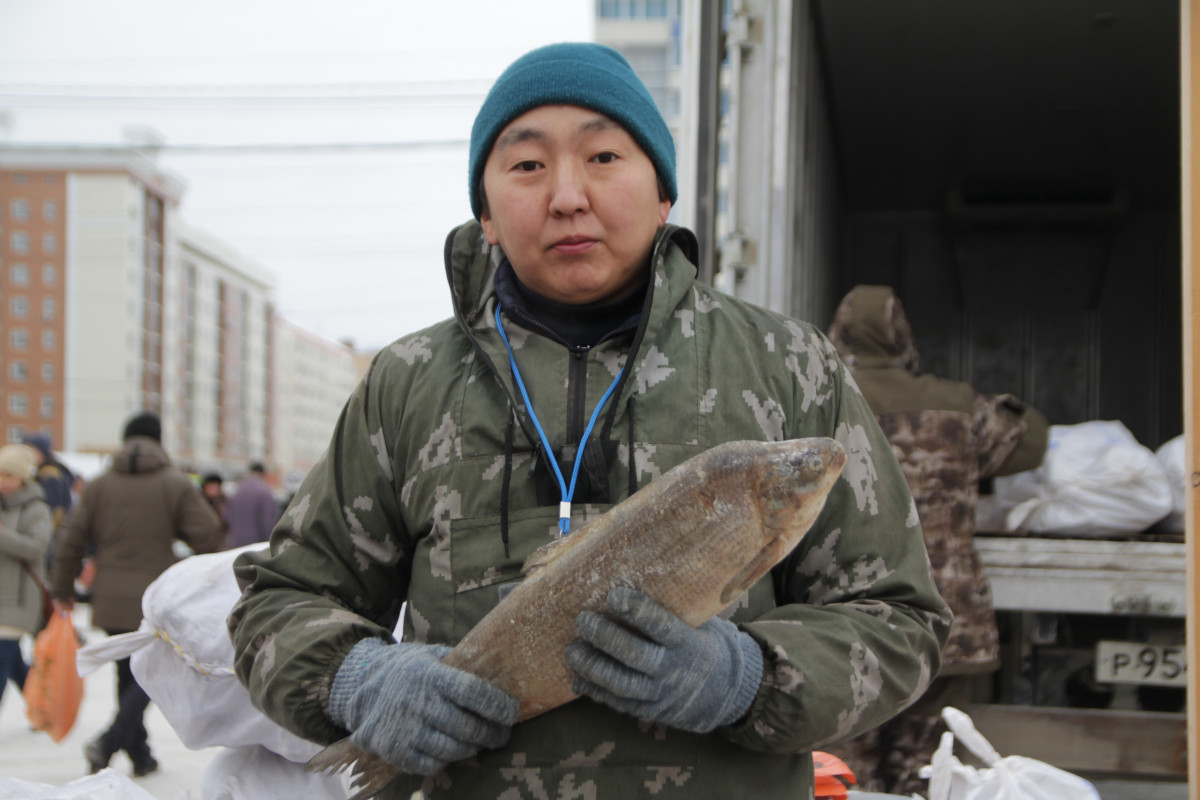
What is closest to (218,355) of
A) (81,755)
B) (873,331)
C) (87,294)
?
(87,294)

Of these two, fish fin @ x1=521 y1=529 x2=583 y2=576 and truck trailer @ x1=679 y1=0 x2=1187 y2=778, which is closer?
fish fin @ x1=521 y1=529 x2=583 y2=576

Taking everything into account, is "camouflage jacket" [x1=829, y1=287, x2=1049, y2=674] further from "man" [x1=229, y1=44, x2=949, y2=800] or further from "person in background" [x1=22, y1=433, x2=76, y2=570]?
"person in background" [x1=22, y1=433, x2=76, y2=570]

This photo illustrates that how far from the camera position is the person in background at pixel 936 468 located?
408 centimetres

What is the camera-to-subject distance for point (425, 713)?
129 cm

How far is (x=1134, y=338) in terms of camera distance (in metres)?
7.43

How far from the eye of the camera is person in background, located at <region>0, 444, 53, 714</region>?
20.5 ft

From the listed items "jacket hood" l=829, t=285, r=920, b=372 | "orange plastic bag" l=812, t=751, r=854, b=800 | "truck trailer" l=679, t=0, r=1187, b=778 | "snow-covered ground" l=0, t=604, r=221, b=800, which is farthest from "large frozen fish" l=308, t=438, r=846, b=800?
"snow-covered ground" l=0, t=604, r=221, b=800

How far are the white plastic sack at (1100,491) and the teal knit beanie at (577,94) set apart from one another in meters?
3.25

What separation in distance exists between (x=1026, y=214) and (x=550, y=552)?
23.3 ft

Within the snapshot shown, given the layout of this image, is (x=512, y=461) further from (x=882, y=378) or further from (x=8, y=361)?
(x=8, y=361)

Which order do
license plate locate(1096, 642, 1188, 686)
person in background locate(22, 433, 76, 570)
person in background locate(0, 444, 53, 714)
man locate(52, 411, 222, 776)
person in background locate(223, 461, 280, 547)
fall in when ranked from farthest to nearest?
person in background locate(223, 461, 280, 547)
person in background locate(22, 433, 76, 570)
person in background locate(0, 444, 53, 714)
man locate(52, 411, 222, 776)
license plate locate(1096, 642, 1188, 686)

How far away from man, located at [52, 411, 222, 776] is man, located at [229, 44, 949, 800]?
4.93 meters

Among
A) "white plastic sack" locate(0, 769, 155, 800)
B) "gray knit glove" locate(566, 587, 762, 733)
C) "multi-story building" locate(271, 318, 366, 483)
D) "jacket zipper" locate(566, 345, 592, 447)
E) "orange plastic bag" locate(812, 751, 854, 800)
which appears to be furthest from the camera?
"multi-story building" locate(271, 318, 366, 483)

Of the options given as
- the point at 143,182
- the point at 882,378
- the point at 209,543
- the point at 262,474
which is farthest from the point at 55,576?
the point at 143,182
